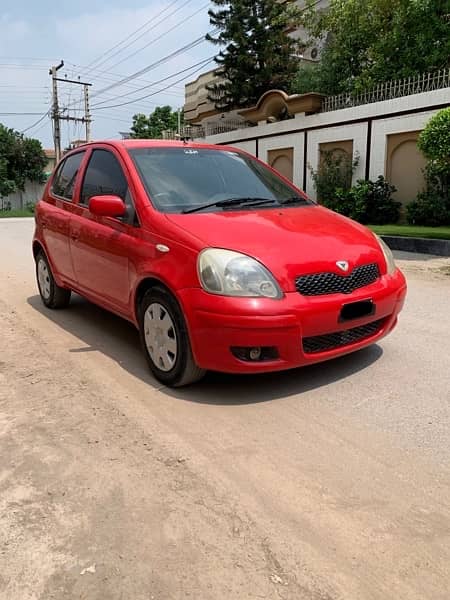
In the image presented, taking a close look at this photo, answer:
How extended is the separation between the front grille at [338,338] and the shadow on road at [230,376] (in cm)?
31

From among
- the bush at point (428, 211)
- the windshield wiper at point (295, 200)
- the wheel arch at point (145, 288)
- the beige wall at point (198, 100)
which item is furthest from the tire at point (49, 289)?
the beige wall at point (198, 100)

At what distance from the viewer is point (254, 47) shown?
92.1 feet

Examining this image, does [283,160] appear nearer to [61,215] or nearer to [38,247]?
[38,247]

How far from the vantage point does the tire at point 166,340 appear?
11.3 feet

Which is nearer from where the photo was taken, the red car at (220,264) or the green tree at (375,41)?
the red car at (220,264)

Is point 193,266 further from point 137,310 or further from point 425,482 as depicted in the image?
point 425,482

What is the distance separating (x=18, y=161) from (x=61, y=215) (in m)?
45.0

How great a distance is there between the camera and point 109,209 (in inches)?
156

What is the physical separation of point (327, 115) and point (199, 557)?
762 inches

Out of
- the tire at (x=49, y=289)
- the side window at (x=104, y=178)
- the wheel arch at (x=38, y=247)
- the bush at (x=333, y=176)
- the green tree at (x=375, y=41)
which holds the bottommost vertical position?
the tire at (x=49, y=289)

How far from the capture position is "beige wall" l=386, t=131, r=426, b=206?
16391mm

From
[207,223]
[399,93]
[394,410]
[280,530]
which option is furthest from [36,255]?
[399,93]

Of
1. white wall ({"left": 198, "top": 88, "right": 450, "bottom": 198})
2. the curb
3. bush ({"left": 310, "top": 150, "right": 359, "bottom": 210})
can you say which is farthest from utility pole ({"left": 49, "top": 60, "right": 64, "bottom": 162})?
the curb

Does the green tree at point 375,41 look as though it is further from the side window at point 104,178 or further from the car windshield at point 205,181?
the side window at point 104,178
